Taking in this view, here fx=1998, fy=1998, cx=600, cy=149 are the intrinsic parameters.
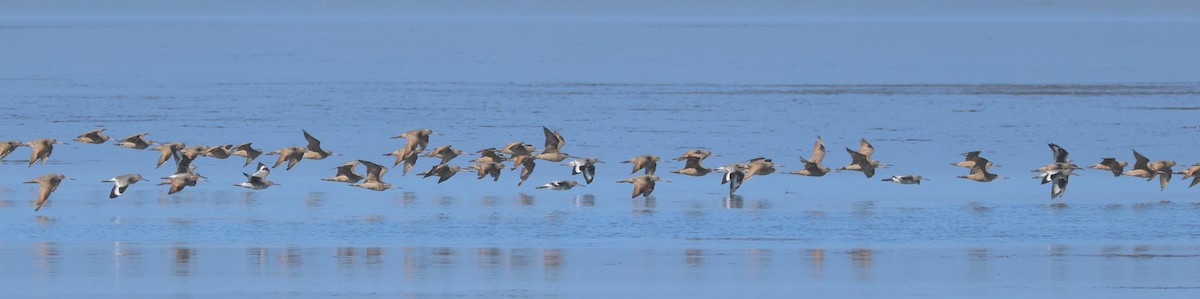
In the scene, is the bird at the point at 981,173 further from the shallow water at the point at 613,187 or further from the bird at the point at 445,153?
the bird at the point at 445,153

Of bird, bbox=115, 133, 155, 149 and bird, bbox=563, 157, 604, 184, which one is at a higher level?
bird, bbox=115, 133, 155, 149

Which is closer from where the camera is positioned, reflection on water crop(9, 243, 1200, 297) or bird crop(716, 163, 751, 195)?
reflection on water crop(9, 243, 1200, 297)

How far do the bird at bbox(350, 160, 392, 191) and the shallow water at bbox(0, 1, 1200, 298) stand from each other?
0.80ft

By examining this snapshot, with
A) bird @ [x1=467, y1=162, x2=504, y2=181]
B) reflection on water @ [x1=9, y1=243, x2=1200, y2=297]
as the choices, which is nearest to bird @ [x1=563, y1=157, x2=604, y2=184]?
bird @ [x1=467, y1=162, x2=504, y2=181]

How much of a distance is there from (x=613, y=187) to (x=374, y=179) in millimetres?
2101

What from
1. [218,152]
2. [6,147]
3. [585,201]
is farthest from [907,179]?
[6,147]

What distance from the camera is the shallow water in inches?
472

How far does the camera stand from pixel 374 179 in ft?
54.4

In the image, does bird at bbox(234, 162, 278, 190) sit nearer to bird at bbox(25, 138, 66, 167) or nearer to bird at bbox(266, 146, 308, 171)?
bird at bbox(266, 146, 308, 171)

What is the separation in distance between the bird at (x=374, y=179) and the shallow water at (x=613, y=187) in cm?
24

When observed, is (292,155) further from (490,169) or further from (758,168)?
(758,168)

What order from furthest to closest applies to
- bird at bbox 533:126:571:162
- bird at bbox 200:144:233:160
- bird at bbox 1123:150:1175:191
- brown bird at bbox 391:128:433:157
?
brown bird at bbox 391:128:433:157 < bird at bbox 533:126:571:162 < bird at bbox 200:144:233:160 < bird at bbox 1123:150:1175:191

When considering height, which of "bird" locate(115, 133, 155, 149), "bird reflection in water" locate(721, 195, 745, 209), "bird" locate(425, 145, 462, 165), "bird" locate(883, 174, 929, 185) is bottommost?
"bird reflection in water" locate(721, 195, 745, 209)

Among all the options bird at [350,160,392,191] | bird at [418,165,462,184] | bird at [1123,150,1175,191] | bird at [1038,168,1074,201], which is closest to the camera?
bird at [1038,168,1074,201]
